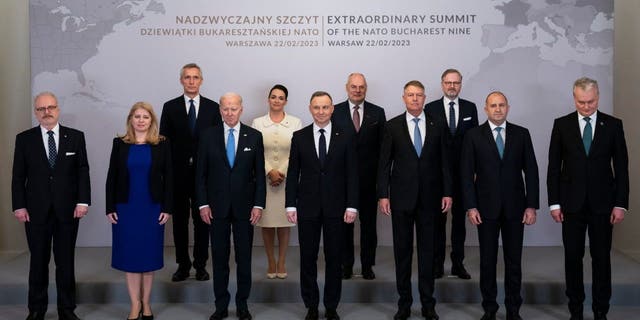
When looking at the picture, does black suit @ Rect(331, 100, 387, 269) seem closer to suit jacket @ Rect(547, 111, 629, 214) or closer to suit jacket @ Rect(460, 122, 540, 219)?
suit jacket @ Rect(460, 122, 540, 219)

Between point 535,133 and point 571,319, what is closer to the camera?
point 571,319

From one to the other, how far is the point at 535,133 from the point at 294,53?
2363 mm

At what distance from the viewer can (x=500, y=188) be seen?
16.7 feet

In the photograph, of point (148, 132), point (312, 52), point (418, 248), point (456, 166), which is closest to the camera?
point (148, 132)

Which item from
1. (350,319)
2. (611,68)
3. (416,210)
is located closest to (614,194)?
(416,210)

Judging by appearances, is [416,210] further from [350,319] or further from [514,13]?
[514,13]

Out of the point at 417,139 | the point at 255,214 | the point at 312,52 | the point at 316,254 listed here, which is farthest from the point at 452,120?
the point at 312,52

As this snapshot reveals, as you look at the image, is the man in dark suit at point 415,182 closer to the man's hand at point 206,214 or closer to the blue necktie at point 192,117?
the man's hand at point 206,214

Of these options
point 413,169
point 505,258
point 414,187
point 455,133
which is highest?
point 455,133

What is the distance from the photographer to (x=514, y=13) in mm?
7270

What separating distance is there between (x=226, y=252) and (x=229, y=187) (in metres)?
0.44

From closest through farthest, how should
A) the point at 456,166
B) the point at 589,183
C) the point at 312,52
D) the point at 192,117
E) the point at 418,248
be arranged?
the point at 589,183
the point at 418,248
the point at 456,166
the point at 192,117
the point at 312,52

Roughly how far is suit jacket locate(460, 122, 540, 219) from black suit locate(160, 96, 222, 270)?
196 centimetres

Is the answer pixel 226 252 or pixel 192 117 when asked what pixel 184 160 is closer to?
pixel 192 117
